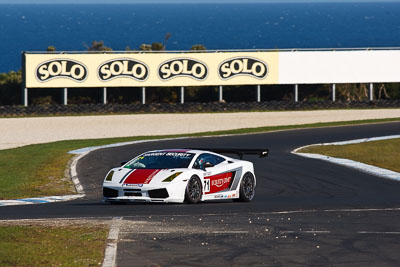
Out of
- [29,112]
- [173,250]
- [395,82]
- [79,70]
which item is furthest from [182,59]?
[173,250]

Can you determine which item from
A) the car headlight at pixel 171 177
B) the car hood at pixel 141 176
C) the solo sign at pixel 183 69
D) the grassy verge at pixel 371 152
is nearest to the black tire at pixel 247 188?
the car hood at pixel 141 176

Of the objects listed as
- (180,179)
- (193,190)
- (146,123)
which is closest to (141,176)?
(180,179)

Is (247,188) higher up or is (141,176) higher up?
(141,176)

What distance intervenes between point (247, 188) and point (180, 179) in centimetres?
256

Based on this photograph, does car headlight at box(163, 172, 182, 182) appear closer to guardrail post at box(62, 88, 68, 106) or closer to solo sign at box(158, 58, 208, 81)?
guardrail post at box(62, 88, 68, 106)

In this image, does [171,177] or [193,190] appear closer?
[171,177]

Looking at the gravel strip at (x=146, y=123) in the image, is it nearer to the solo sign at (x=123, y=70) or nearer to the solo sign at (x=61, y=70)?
the solo sign at (x=123, y=70)

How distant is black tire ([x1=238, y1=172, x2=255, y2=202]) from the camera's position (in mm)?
23031

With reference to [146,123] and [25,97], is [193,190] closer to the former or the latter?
[146,123]

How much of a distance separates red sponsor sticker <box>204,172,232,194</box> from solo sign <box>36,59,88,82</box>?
3874 centimetres

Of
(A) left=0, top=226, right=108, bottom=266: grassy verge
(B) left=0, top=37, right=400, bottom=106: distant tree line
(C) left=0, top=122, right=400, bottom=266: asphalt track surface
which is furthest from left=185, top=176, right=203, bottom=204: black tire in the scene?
(B) left=0, top=37, right=400, bottom=106: distant tree line

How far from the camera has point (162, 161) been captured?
73.8 feet

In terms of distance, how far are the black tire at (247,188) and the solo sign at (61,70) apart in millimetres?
38208

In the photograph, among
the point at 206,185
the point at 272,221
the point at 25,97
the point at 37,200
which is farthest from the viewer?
the point at 25,97
